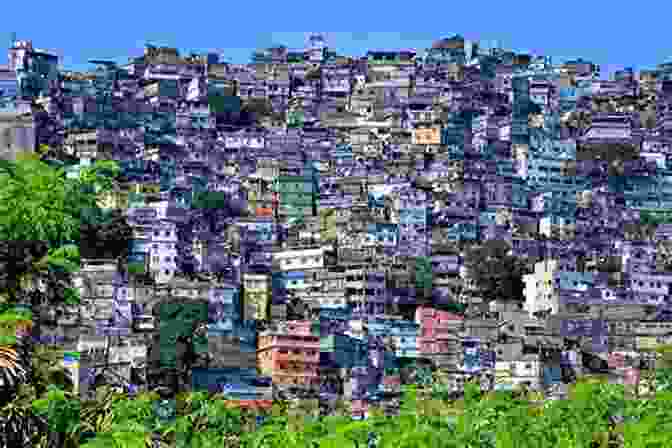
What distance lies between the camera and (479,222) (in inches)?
2753

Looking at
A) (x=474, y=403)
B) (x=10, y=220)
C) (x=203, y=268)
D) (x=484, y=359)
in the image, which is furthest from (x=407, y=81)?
(x=10, y=220)

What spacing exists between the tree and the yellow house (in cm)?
1477

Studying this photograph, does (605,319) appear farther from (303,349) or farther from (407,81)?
(407,81)

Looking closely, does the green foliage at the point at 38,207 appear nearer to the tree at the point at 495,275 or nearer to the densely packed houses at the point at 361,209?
the densely packed houses at the point at 361,209

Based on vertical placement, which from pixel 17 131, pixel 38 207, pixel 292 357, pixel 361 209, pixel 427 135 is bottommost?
pixel 292 357

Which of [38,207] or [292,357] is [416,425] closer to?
[38,207]

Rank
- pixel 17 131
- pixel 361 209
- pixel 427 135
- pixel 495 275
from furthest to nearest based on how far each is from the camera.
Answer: pixel 427 135 → pixel 361 209 → pixel 17 131 → pixel 495 275

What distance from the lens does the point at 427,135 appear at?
80.5 meters

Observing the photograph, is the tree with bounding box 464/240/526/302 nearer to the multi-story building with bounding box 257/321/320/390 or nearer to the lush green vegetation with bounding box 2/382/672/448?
the multi-story building with bounding box 257/321/320/390

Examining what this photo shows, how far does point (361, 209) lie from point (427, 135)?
11.1 meters

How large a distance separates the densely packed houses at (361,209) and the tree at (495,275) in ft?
1.11

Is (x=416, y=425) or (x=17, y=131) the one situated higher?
(x=17, y=131)

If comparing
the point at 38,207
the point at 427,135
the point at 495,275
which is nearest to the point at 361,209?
the point at 495,275

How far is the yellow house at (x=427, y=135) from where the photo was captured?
7994cm
